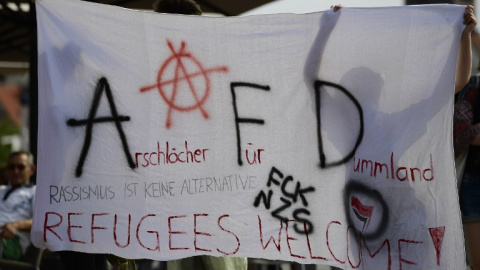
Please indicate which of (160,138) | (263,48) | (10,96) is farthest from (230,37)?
(10,96)

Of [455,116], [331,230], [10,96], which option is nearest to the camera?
[331,230]

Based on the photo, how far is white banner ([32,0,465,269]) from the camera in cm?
482

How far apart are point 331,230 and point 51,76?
58.8 inches

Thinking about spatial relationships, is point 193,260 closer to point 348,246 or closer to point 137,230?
point 137,230

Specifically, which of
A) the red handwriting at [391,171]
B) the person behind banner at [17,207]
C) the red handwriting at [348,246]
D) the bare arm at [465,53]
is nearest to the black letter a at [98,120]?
the red handwriting at [348,246]

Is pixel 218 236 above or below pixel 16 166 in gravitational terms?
below

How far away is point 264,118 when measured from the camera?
4.93 metres

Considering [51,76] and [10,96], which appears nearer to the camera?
[51,76]

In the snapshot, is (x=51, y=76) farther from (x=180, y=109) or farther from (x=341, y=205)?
(x=341, y=205)

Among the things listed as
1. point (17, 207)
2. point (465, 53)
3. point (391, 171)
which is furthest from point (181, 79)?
point (17, 207)

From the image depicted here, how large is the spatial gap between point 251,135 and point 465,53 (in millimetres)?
1104

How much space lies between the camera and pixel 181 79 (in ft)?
16.3

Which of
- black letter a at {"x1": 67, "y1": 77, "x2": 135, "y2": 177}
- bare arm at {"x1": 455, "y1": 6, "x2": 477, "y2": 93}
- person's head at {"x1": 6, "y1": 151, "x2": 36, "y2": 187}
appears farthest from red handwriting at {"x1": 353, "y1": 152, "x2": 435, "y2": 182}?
person's head at {"x1": 6, "y1": 151, "x2": 36, "y2": 187}

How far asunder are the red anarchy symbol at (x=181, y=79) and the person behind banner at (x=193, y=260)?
21 centimetres
